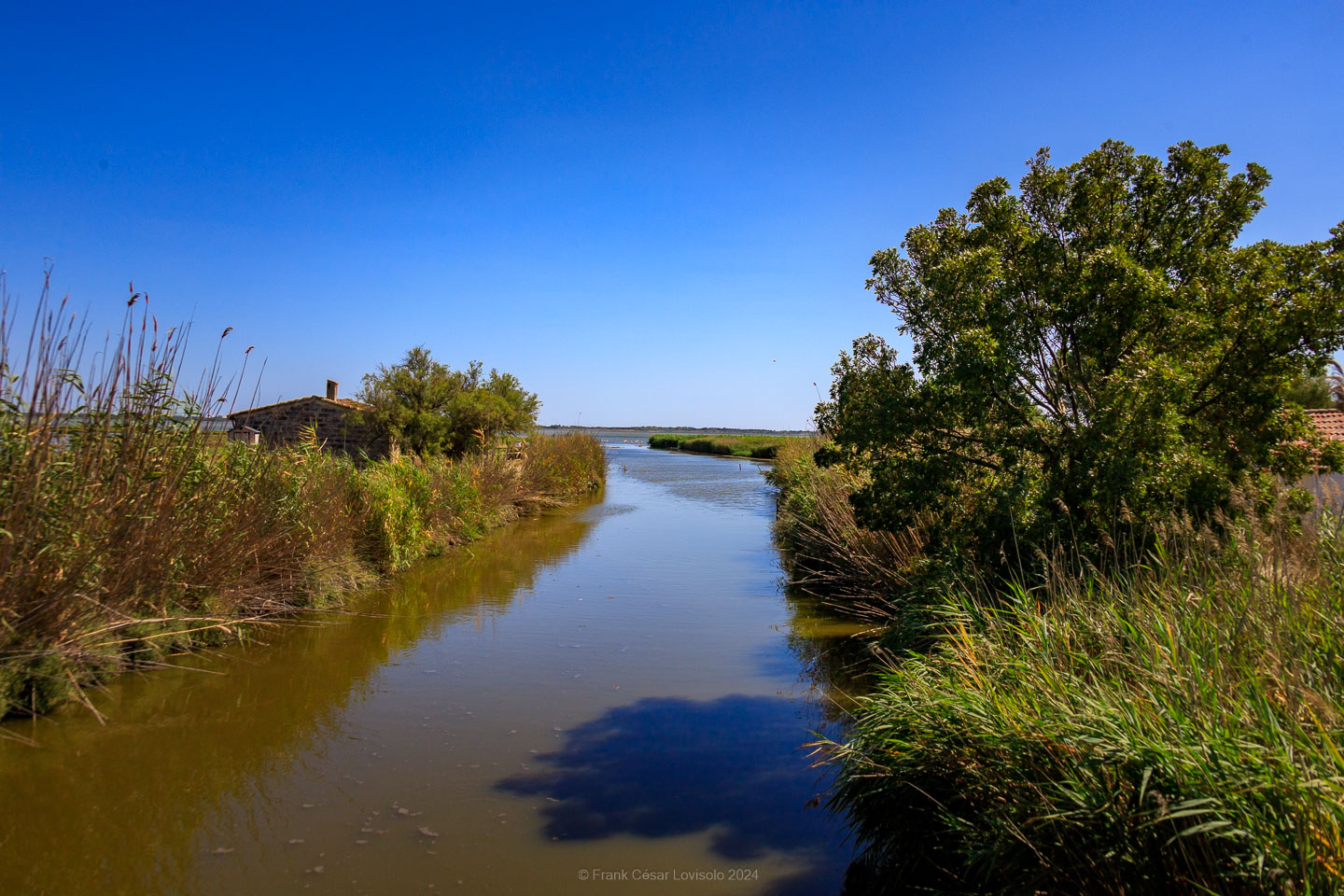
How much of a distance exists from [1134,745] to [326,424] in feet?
77.6

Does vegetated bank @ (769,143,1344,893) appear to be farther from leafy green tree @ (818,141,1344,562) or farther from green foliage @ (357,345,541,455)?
green foliage @ (357,345,541,455)

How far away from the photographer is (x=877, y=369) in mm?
6871

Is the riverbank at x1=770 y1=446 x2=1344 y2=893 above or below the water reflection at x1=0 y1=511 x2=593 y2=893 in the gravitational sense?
above

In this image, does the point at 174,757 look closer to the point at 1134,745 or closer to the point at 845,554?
the point at 1134,745

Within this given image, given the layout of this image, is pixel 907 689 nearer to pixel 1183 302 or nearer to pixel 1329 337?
pixel 1183 302

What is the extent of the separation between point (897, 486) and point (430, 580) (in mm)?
8985

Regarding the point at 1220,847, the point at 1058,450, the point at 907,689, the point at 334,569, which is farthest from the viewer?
A: the point at 334,569

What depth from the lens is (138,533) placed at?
6613 millimetres

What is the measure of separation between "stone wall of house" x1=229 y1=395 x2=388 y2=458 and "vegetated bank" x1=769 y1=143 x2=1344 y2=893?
18.3 meters

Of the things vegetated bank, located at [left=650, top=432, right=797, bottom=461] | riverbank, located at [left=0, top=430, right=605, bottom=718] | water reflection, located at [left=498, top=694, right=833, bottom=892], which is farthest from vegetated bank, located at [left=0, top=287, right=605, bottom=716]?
vegetated bank, located at [left=650, top=432, right=797, bottom=461]

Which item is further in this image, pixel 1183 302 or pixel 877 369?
pixel 877 369

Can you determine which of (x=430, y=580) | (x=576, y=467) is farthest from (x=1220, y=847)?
(x=576, y=467)

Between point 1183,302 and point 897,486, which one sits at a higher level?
point 1183,302

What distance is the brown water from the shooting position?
4.47 m
